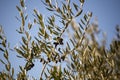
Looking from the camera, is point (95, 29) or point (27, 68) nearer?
point (27, 68)

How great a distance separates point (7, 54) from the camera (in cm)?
268

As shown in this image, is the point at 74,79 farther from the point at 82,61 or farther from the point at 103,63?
the point at 103,63

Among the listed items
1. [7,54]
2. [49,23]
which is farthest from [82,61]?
[7,54]

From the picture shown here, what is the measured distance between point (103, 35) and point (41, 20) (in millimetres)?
4162

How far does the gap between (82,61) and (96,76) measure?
0.26m

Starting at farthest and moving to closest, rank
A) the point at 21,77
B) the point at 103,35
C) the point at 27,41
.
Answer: the point at 103,35 → the point at 27,41 → the point at 21,77

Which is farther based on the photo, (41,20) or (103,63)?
(41,20)

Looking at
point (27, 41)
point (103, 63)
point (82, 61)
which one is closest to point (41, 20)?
point (27, 41)

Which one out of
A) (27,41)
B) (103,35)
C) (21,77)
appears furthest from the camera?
(103,35)

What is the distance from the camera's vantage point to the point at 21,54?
2.60 meters

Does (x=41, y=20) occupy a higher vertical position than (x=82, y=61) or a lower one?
higher

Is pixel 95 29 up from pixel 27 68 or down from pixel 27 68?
up

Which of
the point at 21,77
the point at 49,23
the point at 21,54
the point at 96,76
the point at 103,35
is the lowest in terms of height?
the point at 96,76

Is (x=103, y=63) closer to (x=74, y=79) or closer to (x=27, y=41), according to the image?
(x=74, y=79)
